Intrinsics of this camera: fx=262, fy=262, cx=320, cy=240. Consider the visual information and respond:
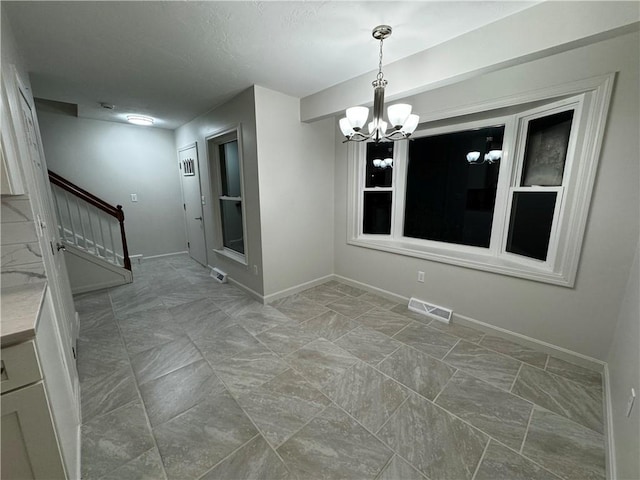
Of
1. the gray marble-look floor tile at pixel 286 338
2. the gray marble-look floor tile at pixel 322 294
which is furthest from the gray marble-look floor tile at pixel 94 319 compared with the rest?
the gray marble-look floor tile at pixel 322 294

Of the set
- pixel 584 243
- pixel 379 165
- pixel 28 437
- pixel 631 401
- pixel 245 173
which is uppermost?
pixel 379 165

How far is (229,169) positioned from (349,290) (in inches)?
98.0

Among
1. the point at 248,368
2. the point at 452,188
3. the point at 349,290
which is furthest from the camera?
the point at 349,290

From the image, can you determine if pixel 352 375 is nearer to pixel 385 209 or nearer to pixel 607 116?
pixel 385 209

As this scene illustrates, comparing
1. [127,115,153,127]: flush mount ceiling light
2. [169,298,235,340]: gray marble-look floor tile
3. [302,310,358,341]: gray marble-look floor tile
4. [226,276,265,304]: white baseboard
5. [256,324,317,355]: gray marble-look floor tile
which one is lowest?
[256,324,317,355]: gray marble-look floor tile

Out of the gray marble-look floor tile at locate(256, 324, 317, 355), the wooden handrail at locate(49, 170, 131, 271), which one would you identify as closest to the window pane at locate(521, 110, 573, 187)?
the gray marble-look floor tile at locate(256, 324, 317, 355)

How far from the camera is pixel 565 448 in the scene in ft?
4.62

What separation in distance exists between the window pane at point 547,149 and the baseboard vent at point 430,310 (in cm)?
140

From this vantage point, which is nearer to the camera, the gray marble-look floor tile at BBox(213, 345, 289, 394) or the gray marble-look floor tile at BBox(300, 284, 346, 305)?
the gray marble-look floor tile at BBox(213, 345, 289, 394)

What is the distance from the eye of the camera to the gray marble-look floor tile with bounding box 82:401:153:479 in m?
1.33

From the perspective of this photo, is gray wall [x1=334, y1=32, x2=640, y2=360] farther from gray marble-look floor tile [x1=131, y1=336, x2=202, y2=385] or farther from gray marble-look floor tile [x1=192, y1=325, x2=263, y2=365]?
gray marble-look floor tile [x1=131, y1=336, x2=202, y2=385]

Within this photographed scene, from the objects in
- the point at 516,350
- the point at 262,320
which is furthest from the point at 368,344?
the point at 516,350

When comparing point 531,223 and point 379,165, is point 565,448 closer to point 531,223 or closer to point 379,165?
point 531,223

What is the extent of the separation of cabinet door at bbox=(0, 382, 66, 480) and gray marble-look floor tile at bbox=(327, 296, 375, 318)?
228 cm
